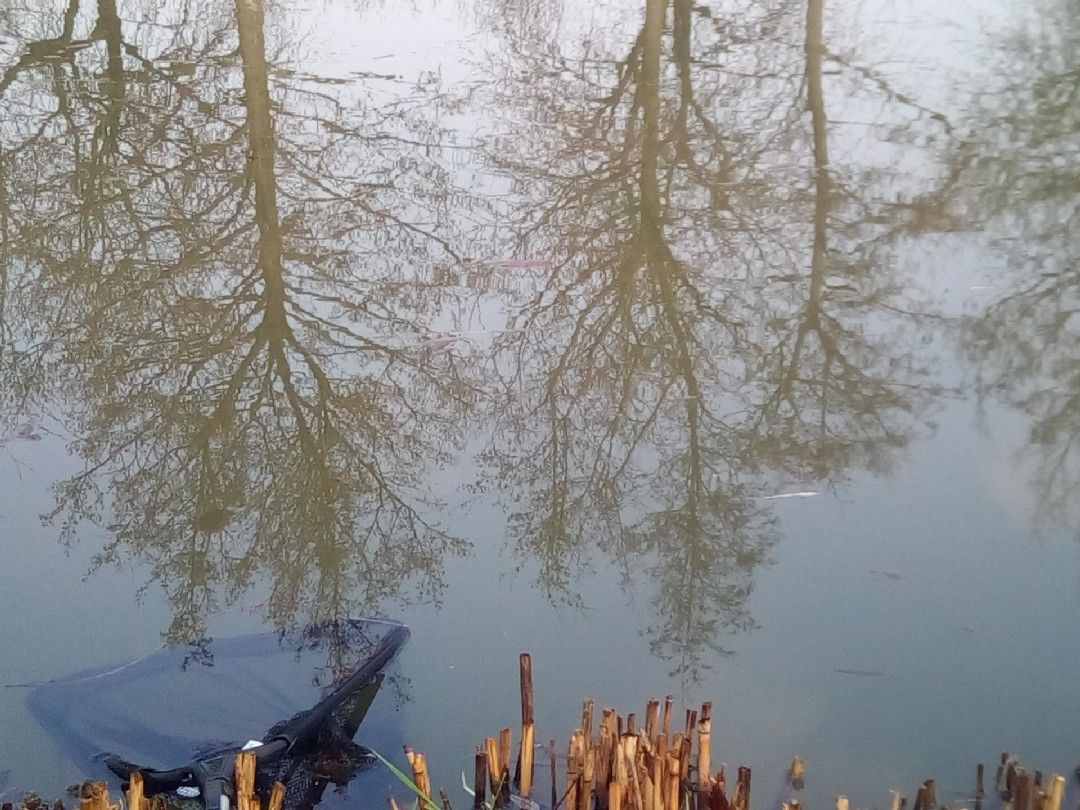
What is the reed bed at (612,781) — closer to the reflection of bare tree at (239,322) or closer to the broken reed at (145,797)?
the broken reed at (145,797)

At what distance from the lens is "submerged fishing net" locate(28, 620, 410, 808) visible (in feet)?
8.09

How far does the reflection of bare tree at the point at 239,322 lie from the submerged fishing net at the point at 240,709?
133mm

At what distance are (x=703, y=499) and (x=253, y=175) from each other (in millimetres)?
2902

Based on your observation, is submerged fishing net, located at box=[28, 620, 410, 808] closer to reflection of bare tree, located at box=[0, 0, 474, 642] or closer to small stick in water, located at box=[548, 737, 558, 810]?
reflection of bare tree, located at box=[0, 0, 474, 642]

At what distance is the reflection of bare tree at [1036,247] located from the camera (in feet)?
12.4

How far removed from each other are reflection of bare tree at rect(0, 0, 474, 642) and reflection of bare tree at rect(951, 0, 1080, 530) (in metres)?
2.03

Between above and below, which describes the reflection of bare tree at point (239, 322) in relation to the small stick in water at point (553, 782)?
above

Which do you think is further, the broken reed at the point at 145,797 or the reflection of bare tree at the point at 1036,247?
the reflection of bare tree at the point at 1036,247

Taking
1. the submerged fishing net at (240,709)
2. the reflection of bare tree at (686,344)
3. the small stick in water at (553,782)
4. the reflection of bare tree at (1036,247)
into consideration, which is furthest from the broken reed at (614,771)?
the reflection of bare tree at (1036,247)

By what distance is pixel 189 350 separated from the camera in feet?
13.2

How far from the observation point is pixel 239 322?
419 centimetres

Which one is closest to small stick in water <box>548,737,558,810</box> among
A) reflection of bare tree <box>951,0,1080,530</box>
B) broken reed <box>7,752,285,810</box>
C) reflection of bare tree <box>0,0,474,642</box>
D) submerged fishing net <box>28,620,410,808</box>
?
submerged fishing net <box>28,620,410,808</box>

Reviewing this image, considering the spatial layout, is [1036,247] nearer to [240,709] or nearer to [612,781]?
[612,781]

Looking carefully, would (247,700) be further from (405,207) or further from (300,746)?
(405,207)
